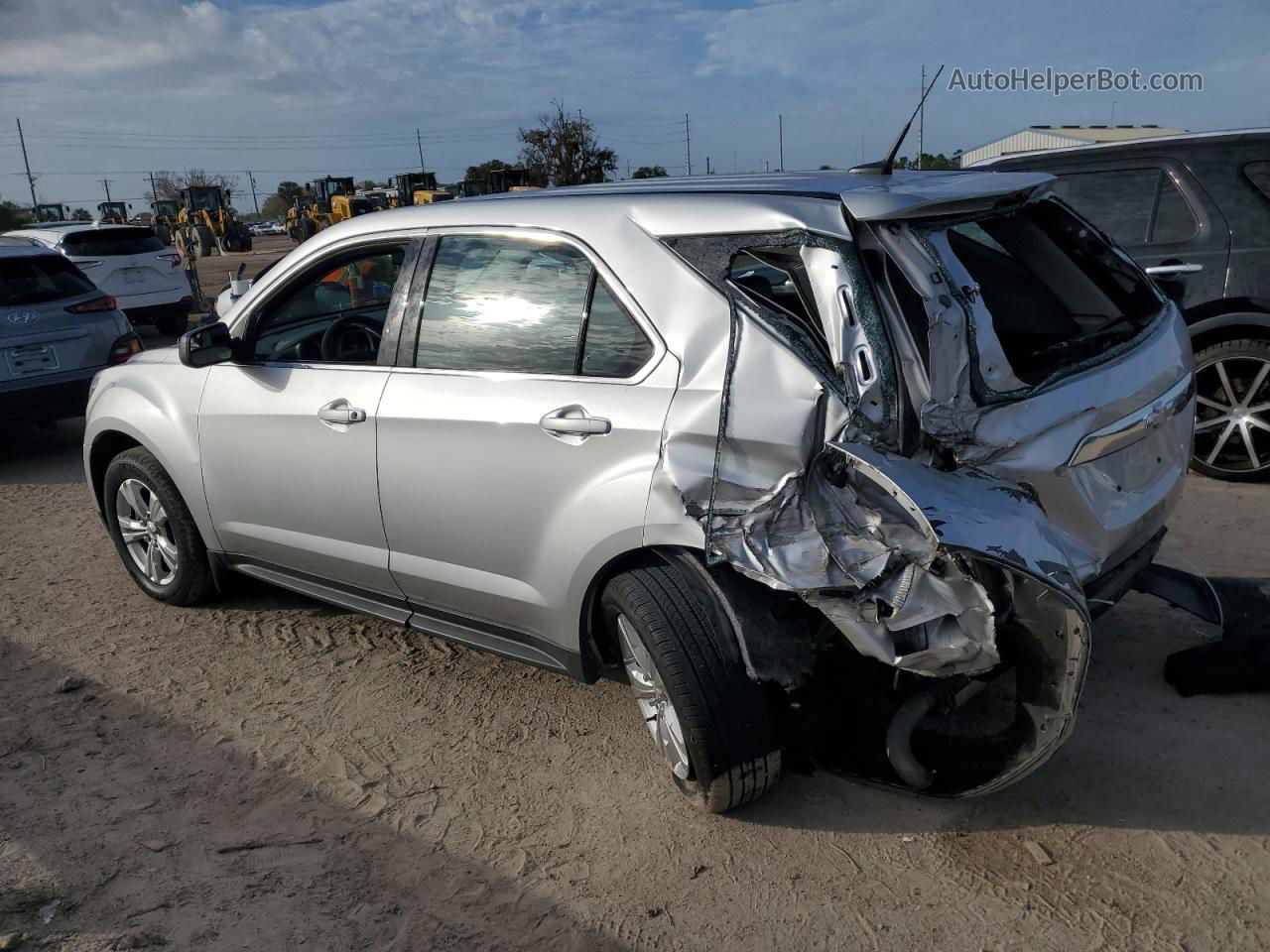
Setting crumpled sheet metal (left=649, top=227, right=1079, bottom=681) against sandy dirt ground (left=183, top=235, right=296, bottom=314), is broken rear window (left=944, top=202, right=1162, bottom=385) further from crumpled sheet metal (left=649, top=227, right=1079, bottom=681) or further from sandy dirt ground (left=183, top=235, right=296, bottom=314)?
sandy dirt ground (left=183, top=235, right=296, bottom=314)

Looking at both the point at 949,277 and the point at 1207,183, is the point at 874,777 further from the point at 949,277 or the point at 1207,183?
the point at 1207,183

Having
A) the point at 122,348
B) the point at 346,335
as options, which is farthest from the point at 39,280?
the point at 346,335

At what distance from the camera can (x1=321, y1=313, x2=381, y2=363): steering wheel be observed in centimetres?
416

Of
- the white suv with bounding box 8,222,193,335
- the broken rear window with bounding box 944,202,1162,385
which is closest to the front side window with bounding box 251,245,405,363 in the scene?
the broken rear window with bounding box 944,202,1162,385

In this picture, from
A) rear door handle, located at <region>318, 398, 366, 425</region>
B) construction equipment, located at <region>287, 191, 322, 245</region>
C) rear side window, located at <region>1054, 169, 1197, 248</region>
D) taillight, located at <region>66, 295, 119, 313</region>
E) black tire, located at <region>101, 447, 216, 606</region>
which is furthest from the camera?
construction equipment, located at <region>287, 191, 322, 245</region>

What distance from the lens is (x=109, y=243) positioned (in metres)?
13.8

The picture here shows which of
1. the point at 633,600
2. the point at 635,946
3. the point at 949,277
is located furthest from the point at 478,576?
the point at 949,277

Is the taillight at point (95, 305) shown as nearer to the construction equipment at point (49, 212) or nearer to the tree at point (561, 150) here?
the tree at point (561, 150)

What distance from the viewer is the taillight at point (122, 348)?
8078 millimetres

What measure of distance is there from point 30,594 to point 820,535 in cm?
444

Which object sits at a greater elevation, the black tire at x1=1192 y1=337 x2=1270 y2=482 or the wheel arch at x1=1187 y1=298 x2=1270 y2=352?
the wheel arch at x1=1187 y1=298 x2=1270 y2=352

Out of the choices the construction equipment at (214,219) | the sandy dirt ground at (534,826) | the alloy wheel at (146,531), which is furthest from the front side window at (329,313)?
the construction equipment at (214,219)

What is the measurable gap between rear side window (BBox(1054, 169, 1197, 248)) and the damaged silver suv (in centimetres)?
263

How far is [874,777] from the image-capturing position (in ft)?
9.93
